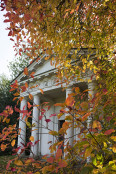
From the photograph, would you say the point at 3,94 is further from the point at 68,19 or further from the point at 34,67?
the point at 68,19

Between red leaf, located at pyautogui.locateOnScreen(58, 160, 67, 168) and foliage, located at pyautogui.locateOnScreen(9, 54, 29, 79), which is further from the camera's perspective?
foliage, located at pyautogui.locateOnScreen(9, 54, 29, 79)

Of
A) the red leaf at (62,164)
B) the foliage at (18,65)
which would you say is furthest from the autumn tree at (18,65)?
the red leaf at (62,164)

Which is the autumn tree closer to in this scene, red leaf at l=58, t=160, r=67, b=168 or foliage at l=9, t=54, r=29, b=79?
foliage at l=9, t=54, r=29, b=79

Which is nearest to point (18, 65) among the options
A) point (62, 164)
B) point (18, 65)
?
point (18, 65)

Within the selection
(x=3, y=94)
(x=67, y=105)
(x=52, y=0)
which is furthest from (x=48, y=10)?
(x=3, y=94)

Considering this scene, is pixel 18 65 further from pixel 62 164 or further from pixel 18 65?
pixel 62 164

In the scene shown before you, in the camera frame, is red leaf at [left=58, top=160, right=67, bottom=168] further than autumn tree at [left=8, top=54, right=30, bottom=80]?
No

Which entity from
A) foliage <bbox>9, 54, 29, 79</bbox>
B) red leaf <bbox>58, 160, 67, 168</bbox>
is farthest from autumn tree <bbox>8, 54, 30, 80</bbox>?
red leaf <bbox>58, 160, 67, 168</bbox>

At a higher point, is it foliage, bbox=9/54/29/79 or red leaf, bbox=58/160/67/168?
foliage, bbox=9/54/29/79

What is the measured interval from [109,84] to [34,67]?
9964 millimetres

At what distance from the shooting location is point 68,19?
4180mm

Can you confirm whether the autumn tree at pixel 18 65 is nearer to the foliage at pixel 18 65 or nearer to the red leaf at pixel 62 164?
the foliage at pixel 18 65

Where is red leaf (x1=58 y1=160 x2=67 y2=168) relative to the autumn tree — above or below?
below

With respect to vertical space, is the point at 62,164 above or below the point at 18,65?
below
